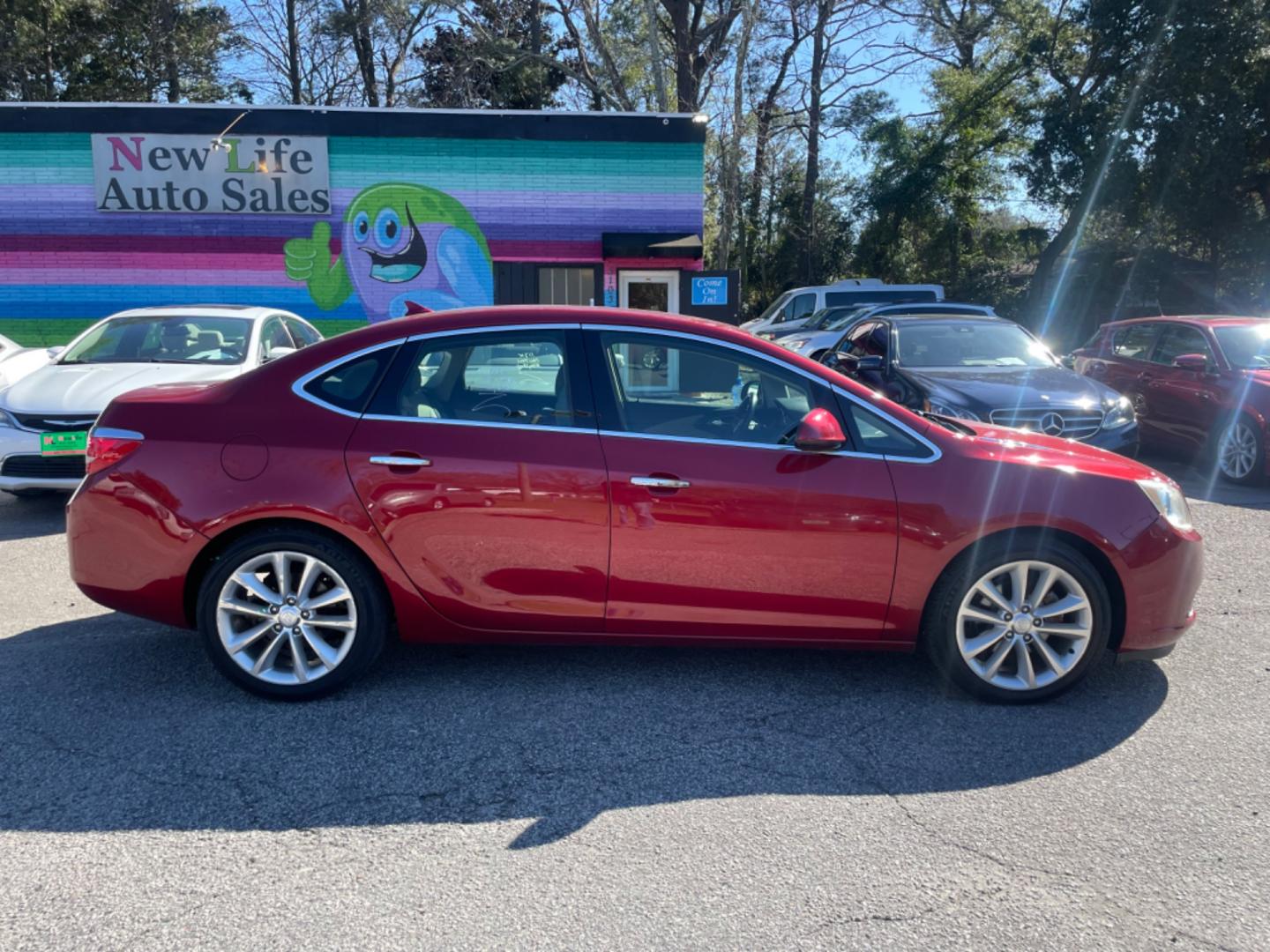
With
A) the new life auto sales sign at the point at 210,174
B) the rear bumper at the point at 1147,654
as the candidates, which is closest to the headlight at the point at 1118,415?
the rear bumper at the point at 1147,654

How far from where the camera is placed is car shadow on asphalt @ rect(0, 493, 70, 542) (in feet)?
23.4

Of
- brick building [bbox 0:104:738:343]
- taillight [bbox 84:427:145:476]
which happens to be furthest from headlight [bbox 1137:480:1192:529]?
brick building [bbox 0:104:738:343]

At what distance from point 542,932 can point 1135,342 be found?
10447 millimetres

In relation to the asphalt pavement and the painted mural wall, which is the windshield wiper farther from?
the painted mural wall

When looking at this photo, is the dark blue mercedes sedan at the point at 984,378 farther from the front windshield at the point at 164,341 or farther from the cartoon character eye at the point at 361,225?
the cartoon character eye at the point at 361,225

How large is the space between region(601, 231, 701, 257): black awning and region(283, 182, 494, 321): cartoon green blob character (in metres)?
2.22

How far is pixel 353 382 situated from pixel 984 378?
238 inches

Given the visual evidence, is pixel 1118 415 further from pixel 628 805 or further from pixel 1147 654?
pixel 628 805

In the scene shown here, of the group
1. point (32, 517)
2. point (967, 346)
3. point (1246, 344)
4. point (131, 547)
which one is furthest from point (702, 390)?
point (1246, 344)

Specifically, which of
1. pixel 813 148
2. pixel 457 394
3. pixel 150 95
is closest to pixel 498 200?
pixel 457 394

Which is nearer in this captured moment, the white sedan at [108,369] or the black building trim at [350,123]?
the white sedan at [108,369]

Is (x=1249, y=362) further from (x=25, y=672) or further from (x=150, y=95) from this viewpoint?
(x=150, y=95)

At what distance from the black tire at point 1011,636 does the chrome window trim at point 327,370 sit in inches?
98.8

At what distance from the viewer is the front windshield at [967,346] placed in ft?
30.0
